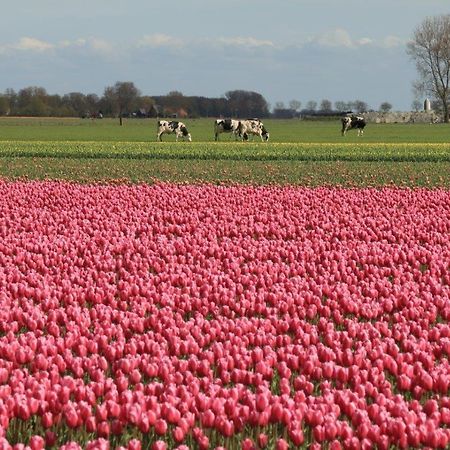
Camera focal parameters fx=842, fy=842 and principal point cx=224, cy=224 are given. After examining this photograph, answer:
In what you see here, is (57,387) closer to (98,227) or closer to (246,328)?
(246,328)

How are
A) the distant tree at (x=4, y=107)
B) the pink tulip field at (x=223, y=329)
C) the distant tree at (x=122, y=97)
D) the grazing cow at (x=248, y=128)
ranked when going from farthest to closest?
the distant tree at (x=4, y=107) → the distant tree at (x=122, y=97) → the grazing cow at (x=248, y=128) → the pink tulip field at (x=223, y=329)

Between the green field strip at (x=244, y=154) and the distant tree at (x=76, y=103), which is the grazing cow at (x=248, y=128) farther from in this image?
Result: the distant tree at (x=76, y=103)

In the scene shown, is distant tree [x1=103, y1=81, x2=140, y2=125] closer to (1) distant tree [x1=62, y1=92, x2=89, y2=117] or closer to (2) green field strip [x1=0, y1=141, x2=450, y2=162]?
(1) distant tree [x1=62, y1=92, x2=89, y2=117]

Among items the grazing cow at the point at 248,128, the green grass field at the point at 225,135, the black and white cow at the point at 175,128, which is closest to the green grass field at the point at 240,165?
the grazing cow at the point at 248,128

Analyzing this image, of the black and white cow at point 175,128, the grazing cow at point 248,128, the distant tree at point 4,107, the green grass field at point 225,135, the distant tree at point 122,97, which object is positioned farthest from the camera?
the distant tree at point 4,107

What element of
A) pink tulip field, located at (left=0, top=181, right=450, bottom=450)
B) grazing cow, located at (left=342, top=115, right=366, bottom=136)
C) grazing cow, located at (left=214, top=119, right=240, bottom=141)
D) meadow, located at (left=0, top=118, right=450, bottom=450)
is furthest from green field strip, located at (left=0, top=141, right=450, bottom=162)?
grazing cow, located at (left=342, top=115, right=366, bottom=136)

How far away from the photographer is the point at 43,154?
1532 inches

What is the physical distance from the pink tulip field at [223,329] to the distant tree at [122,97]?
442 feet

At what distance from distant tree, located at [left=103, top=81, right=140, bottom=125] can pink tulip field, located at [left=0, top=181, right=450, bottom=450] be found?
135 metres

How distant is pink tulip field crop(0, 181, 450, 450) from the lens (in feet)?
17.2

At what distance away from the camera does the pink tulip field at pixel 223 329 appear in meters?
5.24

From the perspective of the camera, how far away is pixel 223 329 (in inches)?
293

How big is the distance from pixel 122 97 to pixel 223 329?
5689 inches

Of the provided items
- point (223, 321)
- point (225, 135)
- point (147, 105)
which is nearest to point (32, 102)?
point (147, 105)
